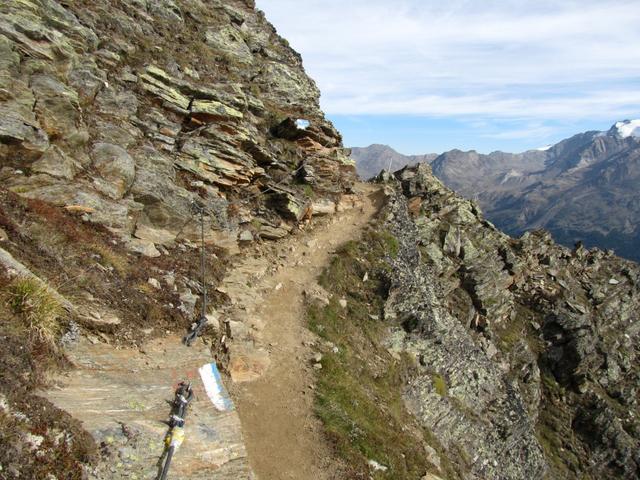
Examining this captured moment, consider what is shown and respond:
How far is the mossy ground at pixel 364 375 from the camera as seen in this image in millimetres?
17266

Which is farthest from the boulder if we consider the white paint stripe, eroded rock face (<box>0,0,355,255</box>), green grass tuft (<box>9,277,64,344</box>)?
the white paint stripe

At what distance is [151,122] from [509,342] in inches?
1938

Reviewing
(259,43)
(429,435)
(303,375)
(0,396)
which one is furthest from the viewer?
(259,43)

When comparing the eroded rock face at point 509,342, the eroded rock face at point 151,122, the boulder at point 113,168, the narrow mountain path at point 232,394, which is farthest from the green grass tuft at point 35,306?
the eroded rock face at point 509,342

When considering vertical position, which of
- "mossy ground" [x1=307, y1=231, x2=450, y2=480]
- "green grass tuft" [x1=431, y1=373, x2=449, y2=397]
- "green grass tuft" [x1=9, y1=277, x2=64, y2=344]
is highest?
"green grass tuft" [x1=9, y1=277, x2=64, y2=344]

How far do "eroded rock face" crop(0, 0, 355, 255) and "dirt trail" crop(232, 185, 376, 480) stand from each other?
5230 millimetres

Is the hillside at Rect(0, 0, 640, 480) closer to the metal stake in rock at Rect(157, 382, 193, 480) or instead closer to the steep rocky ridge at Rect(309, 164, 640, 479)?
the metal stake in rock at Rect(157, 382, 193, 480)

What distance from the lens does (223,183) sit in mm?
31484

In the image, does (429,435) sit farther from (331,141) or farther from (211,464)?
(331,141)

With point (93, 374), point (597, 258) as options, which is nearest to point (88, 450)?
point (93, 374)

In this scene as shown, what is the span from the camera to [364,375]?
77.4ft

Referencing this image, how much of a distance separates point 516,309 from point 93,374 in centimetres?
6002

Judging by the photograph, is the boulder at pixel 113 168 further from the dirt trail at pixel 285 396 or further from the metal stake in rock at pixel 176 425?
the metal stake in rock at pixel 176 425

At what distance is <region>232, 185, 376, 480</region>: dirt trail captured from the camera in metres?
15.2
